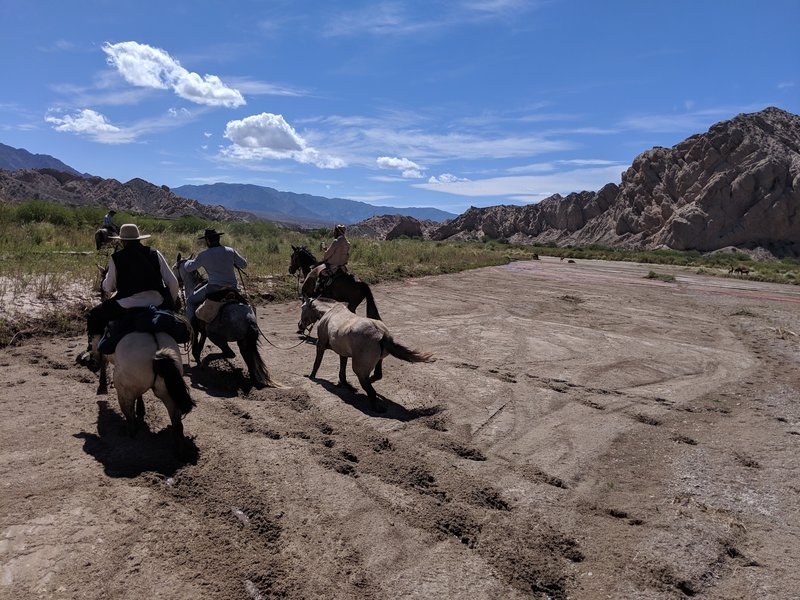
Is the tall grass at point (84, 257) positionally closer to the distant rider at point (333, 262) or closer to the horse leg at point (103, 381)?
the horse leg at point (103, 381)

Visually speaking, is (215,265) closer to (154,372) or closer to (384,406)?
(154,372)

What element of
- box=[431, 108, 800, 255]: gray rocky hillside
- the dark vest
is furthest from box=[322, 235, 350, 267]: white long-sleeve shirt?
box=[431, 108, 800, 255]: gray rocky hillside

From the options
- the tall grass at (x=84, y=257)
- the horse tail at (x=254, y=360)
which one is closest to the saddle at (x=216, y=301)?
the horse tail at (x=254, y=360)

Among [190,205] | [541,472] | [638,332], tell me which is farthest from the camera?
[190,205]

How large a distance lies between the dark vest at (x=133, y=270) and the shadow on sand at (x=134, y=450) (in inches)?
55.0

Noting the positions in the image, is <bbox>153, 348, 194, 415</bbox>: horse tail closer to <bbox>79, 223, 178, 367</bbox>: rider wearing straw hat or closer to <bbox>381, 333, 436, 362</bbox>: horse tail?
<bbox>79, 223, 178, 367</bbox>: rider wearing straw hat

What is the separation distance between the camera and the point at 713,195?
74562 mm

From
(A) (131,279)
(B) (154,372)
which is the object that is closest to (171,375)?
(B) (154,372)

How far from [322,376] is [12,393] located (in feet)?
12.7

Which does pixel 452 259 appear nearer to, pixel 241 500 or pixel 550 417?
pixel 550 417

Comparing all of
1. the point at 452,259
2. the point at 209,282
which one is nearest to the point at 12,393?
the point at 209,282

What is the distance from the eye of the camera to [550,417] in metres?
6.86

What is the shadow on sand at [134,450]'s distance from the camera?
4.76 meters

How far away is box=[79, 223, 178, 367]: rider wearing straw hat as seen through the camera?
5355mm
